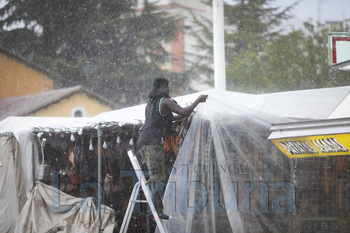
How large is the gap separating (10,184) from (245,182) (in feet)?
17.2

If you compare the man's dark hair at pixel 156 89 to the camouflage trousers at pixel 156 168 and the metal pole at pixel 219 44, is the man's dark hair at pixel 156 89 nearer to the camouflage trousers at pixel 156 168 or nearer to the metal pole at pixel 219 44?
the camouflage trousers at pixel 156 168

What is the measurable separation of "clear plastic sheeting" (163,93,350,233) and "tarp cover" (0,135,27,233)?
14.0ft

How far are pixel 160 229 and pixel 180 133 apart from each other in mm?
1275

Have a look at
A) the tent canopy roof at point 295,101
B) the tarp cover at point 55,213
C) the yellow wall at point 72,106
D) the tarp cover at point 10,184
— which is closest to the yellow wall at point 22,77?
the yellow wall at point 72,106

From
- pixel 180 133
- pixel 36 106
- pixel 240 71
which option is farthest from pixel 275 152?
pixel 36 106

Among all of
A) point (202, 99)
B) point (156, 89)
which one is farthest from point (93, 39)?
point (202, 99)

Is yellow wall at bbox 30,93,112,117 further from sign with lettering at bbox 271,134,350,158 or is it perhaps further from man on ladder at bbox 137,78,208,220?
sign with lettering at bbox 271,134,350,158

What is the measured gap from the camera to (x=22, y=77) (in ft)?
123

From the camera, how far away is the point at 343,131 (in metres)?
4.82

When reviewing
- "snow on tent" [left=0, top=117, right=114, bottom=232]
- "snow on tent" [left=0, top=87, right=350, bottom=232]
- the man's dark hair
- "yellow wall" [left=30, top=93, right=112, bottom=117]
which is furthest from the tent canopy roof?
"yellow wall" [left=30, top=93, right=112, bottom=117]

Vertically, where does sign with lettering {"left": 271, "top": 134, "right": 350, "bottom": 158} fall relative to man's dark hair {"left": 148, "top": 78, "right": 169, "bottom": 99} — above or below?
below

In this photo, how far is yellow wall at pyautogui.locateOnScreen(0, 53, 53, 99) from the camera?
37.3 metres

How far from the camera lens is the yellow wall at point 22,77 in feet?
122

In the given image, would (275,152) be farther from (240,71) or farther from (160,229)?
(240,71)
